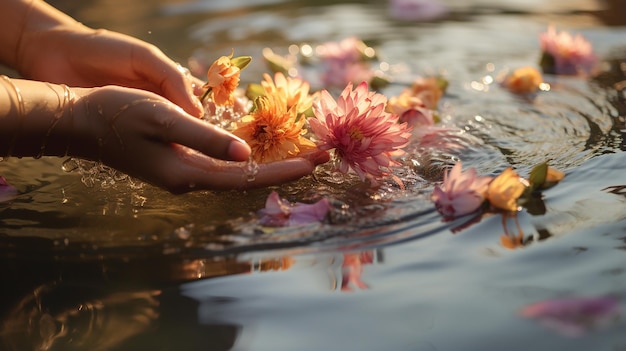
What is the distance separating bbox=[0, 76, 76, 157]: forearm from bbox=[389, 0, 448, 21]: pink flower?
2764 mm

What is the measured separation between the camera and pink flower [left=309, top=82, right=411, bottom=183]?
6.08 feet

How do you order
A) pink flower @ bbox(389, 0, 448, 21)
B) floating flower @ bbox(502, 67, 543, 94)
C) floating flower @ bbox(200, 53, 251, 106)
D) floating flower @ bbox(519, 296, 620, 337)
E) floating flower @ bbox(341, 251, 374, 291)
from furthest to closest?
pink flower @ bbox(389, 0, 448, 21), floating flower @ bbox(502, 67, 543, 94), floating flower @ bbox(200, 53, 251, 106), floating flower @ bbox(341, 251, 374, 291), floating flower @ bbox(519, 296, 620, 337)

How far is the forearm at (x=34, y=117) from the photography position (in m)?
1.81

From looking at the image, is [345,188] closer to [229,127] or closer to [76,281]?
[229,127]

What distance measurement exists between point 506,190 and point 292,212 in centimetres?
50

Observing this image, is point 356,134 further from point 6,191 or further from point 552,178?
point 6,191

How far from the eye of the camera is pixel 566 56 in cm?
327

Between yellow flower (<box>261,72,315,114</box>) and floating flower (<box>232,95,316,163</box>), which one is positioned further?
yellow flower (<box>261,72,315,114</box>)

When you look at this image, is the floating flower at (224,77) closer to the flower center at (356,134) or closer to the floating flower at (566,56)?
the flower center at (356,134)

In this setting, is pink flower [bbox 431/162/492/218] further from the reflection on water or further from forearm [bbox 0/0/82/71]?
forearm [bbox 0/0/82/71]

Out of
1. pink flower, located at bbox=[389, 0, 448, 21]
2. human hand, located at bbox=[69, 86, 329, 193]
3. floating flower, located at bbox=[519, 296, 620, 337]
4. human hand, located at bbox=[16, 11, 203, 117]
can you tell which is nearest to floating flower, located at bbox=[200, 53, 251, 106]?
human hand, located at bbox=[16, 11, 203, 117]

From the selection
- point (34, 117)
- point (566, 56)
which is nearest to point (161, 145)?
point (34, 117)

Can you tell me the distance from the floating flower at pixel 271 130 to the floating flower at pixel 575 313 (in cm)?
73

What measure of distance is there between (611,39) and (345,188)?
2.31 metres
